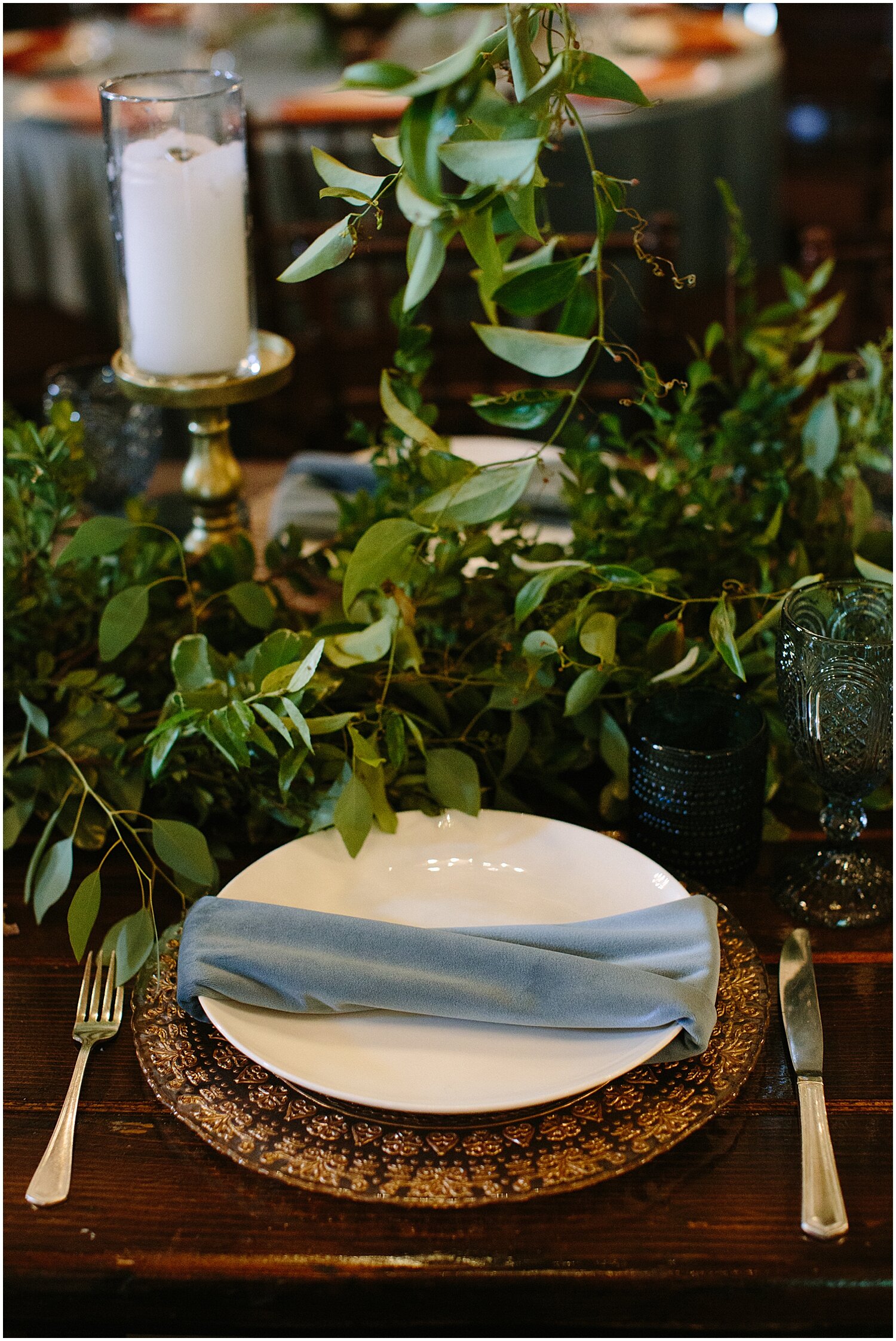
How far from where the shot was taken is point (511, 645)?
679 millimetres

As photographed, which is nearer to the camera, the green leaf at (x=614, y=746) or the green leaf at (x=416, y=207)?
the green leaf at (x=416, y=207)

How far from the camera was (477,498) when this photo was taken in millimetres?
570

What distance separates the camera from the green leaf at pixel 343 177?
1.72 ft

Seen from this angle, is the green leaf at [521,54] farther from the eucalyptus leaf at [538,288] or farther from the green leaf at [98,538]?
the green leaf at [98,538]

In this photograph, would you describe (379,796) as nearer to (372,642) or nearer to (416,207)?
(372,642)

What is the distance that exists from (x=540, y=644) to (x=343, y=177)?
0.76 feet

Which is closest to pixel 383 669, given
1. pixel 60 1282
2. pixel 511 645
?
pixel 511 645

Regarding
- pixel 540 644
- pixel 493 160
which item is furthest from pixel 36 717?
pixel 493 160

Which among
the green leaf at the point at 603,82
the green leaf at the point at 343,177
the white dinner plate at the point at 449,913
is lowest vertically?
the white dinner plate at the point at 449,913

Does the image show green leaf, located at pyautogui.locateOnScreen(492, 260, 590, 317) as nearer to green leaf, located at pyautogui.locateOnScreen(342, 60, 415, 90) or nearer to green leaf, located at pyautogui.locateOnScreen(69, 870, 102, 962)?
green leaf, located at pyautogui.locateOnScreen(342, 60, 415, 90)

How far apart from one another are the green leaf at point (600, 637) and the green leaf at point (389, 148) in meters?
0.23

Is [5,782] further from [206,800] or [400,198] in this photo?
[400,198]

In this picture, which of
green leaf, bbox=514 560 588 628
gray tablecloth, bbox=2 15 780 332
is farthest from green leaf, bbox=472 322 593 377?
gray tablecloth, bbox=2 15 780 332

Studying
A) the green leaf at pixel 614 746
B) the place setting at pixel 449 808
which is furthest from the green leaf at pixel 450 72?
the green leaf at pixel 614 746
